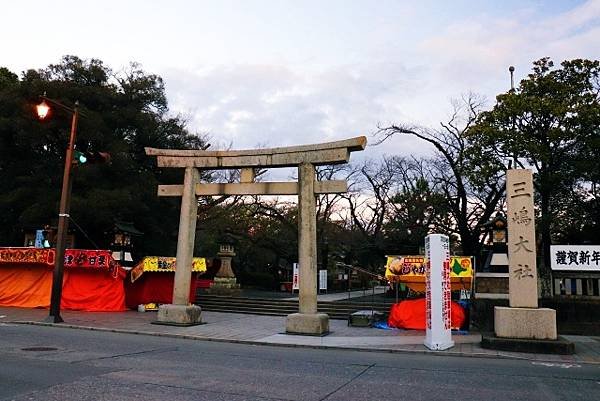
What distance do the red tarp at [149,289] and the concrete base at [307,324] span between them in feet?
30.8

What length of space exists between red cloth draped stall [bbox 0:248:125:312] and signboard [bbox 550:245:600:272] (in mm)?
16897

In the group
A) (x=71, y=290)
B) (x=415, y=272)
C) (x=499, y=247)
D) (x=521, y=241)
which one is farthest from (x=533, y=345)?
(x=71, y=290)

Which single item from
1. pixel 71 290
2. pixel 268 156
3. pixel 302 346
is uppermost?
pixel 268 156

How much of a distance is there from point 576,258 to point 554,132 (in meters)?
10.9

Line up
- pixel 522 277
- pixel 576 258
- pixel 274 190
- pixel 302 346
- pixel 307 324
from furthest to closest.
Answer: pixel 274 190, pixel 576 258, pixel 307 324, pixel 302 346, pixel 522 277

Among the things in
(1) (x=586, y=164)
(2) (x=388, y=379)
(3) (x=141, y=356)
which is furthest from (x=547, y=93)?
(3) (x=141, y=356)

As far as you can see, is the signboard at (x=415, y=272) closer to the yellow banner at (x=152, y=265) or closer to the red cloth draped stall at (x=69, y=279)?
the yellow banner at (x=152, y=265)

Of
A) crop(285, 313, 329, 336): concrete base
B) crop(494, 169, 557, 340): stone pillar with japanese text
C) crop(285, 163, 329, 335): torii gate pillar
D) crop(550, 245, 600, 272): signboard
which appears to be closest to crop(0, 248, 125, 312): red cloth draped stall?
crop(285, 313, 329, 336): concrete base

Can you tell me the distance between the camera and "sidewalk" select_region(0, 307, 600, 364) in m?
11.6

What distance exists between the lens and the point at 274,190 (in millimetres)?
15938

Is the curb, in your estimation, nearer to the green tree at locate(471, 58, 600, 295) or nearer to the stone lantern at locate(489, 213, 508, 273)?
the stone lantern at locate(489, 213, 508, 273)

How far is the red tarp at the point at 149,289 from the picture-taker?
21891 millimetres

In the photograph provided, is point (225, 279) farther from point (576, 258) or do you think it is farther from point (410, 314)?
point (576, 258)

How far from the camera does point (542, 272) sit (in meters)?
15.6
